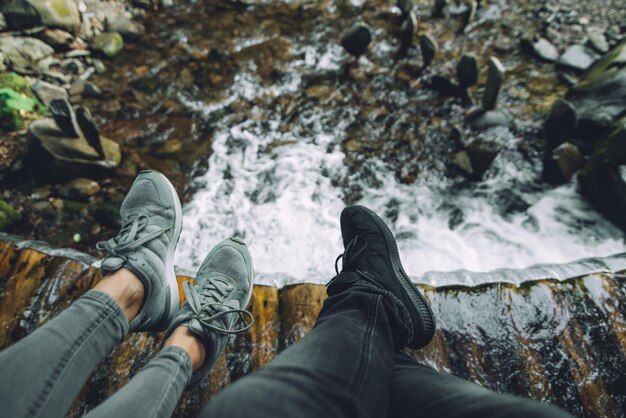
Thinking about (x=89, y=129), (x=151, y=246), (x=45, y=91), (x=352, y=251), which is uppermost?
(x=45, y=91)

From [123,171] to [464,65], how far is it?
4.28 m

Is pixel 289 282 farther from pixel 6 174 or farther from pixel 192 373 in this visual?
pixel 6 174

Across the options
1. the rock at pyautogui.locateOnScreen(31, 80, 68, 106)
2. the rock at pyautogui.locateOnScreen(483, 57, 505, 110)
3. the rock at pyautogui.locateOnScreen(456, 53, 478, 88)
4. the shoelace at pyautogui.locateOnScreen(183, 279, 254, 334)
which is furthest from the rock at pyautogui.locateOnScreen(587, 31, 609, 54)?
the rock at pyautogui.locateOnScreen(31, 80, 68, 106)

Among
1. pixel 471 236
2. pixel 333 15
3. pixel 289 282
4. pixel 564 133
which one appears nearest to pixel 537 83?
pixel 564 133

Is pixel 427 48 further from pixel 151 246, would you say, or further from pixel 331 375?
pixel 331 375

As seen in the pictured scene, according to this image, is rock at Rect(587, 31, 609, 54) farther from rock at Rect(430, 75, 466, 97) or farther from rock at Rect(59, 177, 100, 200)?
rock at Rect(59, 177, 100, 200)

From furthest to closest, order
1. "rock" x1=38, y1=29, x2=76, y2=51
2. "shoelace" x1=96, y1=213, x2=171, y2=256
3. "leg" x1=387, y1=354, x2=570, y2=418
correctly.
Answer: "rock" x1=38, y1=29, x2=76, y2=51, "shoelace" x1=96, y1=213, x2=171, y2=256, "leg" x1=387, y1=354, x2=570, y2=418

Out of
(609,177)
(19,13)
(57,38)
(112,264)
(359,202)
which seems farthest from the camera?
(57,38)

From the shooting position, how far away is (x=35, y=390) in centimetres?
112

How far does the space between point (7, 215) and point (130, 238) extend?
1.96m

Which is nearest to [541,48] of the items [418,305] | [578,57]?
[578,57]

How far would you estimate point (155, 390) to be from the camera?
122 cm

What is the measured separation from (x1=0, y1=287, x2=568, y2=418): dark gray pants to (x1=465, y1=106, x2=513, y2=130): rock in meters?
3.34

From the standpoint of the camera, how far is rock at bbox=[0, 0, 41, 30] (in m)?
4.67
